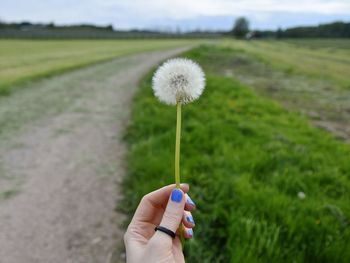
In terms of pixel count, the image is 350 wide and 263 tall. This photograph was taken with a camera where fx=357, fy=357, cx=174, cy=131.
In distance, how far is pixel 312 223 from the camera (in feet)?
13.1

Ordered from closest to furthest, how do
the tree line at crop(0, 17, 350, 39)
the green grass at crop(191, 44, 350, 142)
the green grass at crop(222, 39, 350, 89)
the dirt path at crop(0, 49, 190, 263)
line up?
the dirt path at crop(0, 49, 190, 263) < the green grass at crop(191, 44, 350, 142) < the green grass at crop(222, 39, 350, 89) < the tree line at crop(0, 17, 350, 39)

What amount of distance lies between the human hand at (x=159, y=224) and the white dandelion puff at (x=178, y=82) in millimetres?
452

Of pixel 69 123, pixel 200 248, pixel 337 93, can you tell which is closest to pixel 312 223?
pixel 200 248

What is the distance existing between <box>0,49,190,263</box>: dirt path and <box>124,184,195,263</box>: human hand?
2377 mm

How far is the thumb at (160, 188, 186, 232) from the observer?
69.1 inches

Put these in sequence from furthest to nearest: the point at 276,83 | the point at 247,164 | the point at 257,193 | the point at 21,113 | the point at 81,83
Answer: the point at 276,83 < the point at 81,83 < the point at 21,113 < the point at 247,164 < the point at 257,193

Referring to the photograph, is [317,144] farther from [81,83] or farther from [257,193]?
[81,83]

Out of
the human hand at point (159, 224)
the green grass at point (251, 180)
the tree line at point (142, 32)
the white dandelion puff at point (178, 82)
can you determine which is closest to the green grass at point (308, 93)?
the green grass at point (251, 180)

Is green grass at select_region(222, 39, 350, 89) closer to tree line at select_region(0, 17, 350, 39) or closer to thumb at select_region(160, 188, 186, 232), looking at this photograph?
thumb at select_region(160, 188, 186, 232)

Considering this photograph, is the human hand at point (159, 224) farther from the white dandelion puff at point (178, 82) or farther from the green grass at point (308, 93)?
the green grass at point (308, 93)

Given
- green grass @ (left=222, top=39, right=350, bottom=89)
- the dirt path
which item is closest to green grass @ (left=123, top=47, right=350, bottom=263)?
the dirt path

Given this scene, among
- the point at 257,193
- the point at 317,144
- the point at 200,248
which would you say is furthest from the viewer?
the point at 317,144

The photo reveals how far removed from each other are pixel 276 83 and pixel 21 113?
39.8 ft

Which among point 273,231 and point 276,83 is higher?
point 273,231
